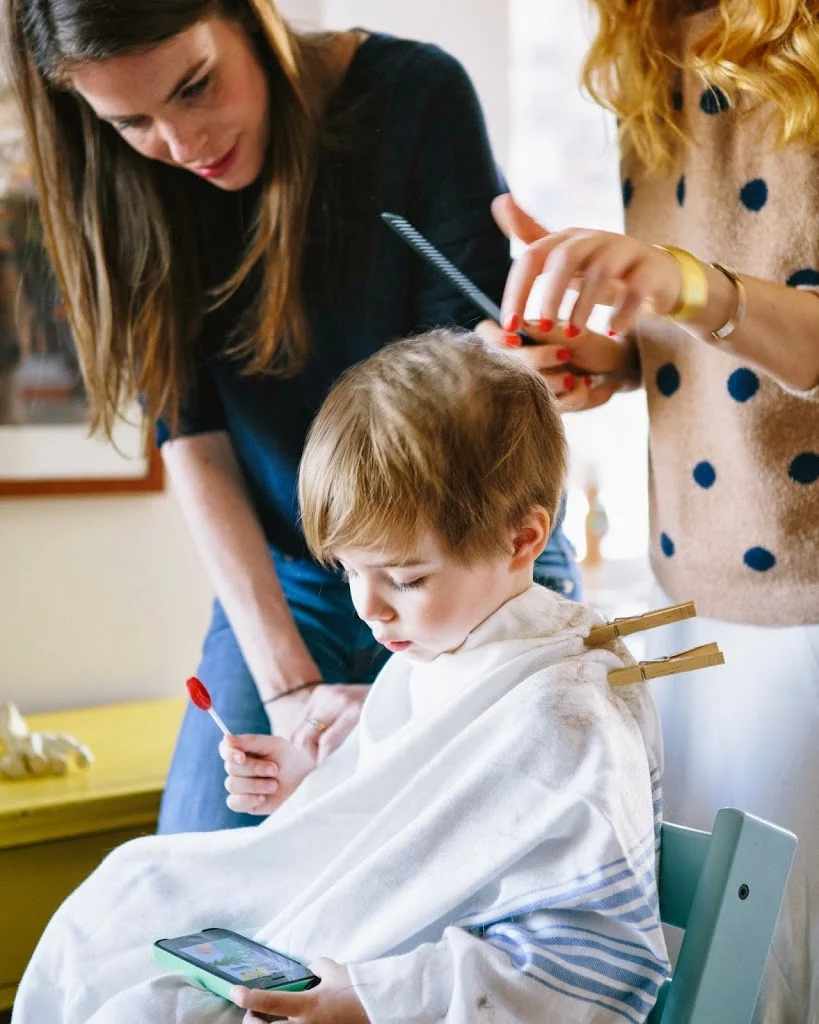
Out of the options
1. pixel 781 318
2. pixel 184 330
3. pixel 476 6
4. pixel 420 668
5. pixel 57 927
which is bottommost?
pixel 57 927

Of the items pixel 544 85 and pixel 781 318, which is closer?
pixel 781 318

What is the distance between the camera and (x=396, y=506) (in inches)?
36.4

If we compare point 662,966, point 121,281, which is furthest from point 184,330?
point 662,966

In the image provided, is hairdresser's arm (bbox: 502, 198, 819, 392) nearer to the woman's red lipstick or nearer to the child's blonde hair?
the child's blonde hair

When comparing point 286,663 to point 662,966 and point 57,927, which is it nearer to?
point 57,927

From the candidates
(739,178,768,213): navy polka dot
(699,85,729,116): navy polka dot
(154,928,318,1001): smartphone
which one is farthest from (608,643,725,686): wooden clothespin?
(699,85,729,116): navy polka dot

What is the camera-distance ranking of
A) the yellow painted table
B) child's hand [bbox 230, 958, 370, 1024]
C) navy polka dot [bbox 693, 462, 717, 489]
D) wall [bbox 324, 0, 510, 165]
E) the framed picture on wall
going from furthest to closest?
wall [bbox 324, 0, 510, 165] → the framed picture on wall → the yellow painted table → navy polka dot [bbox 693, 462, 717, 489] → child's hand [bbox 230, 958, 370, 1024]

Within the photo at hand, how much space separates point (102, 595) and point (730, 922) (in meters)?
Answer: 1.51

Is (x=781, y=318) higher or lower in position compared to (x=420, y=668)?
higher

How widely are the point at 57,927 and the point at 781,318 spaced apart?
33.9 inches

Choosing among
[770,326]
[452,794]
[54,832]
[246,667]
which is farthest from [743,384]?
[54,832]

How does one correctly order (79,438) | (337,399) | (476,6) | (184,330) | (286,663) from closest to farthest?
(337,399), (286,663), (184,330), (79,438), (476,6)

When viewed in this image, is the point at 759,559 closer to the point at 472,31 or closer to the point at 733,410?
the point at 733,410

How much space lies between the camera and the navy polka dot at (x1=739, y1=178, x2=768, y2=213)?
1.12 meters
